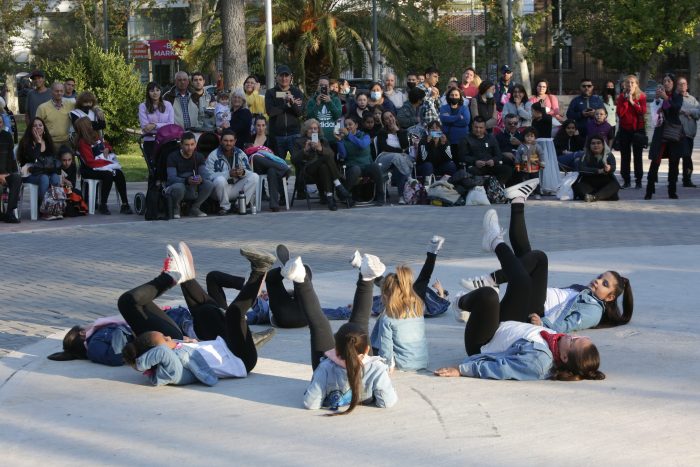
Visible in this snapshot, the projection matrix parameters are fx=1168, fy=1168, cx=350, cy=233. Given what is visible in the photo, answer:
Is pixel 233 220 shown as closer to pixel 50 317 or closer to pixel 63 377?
pixel 50 317

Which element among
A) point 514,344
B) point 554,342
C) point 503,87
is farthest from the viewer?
point 503,87

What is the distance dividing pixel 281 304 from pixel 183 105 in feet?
31.5

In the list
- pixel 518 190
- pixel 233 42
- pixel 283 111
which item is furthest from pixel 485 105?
pixel 518 190

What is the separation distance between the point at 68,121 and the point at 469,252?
7.58m

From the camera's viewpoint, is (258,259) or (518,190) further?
(518,190)

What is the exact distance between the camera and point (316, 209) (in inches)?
671

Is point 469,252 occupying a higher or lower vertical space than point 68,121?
lower

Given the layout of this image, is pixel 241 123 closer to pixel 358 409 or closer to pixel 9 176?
pixel 9 176

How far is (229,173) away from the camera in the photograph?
16422mm

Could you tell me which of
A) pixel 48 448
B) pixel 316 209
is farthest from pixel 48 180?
pixel 48 448

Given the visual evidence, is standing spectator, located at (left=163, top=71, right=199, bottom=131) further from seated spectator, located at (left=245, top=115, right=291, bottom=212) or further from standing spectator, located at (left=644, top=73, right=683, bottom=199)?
standing spectator, located at (left=644, top=73, right=683, bottom=199)

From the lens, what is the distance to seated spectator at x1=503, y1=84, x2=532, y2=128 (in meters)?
18.9

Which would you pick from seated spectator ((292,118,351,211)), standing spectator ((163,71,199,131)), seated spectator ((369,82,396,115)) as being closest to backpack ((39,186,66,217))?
standing spectator ((163,71,199,131))

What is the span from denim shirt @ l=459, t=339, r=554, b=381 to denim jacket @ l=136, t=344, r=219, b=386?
1.61 meters
